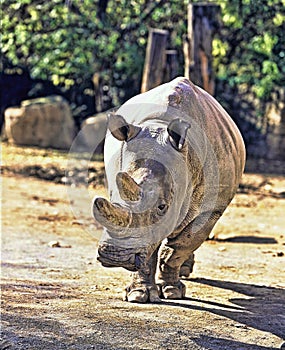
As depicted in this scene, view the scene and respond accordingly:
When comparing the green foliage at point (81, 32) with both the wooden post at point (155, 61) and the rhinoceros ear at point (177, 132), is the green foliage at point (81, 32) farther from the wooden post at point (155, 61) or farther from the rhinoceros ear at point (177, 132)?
the rhinoceros ear at point (177, 132)

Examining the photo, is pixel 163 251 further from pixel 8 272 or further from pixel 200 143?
pixel 8 272

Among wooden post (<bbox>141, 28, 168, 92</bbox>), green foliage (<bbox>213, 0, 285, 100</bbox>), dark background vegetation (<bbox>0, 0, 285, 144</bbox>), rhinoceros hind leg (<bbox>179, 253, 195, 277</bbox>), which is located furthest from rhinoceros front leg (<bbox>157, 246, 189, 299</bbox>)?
dark background vegetation (<bbox>0, 0, 285, 144</bbox>)

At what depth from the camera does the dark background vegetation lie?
1480cm

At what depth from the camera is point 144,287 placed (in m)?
5.87

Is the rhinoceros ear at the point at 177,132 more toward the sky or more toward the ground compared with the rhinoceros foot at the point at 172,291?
more toward the sky

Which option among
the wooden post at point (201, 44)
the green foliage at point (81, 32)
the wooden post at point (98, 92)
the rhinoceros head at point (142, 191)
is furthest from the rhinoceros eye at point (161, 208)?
the wooden post at point (98, 92)

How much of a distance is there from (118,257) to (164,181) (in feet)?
1.79

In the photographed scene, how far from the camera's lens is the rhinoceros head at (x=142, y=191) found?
16.2ft

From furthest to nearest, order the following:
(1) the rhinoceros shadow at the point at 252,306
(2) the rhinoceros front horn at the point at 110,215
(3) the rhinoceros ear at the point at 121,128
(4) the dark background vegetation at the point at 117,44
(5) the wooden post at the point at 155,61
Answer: (4) the dark background vegetation at the point at 117,44 < (5) the wooden post at the point at 155,61 < (1) the rhinoceros shadow at the point at 252,306 < (3) the rhinoceros ear at the point at 121,128 < (2) the rhinoceros front horn at the point at 110,215

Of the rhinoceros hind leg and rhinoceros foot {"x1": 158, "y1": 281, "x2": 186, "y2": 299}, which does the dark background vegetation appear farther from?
rhinoceros foot {"x1": 158, "y1": 281, "x2": 186, "y2": 299}

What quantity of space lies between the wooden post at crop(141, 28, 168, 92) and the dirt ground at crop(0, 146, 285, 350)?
6.92 ft

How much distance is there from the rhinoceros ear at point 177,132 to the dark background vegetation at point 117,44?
911cm

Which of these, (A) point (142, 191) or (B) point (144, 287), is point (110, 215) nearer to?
(A) point (142, 191)

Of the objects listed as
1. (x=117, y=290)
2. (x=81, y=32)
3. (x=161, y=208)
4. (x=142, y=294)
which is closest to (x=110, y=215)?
(x=161, y=208)
